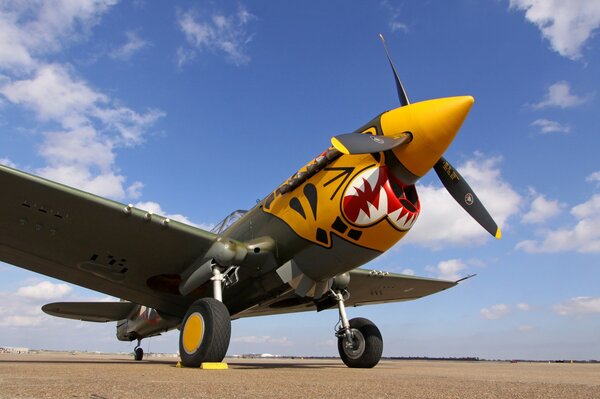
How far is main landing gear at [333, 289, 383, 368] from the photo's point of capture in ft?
35.9

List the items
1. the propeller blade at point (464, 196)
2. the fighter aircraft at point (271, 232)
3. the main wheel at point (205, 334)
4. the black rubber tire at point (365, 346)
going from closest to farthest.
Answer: the main wheel at point (205, 334)
the fighter aircraft at point (271, 232)
the propeller blade at point (464, 196)
the black rubber tire at point (365, 346)

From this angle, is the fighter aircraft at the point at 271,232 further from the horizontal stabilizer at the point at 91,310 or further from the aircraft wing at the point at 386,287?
the horizontal stabilizer at the point at 91,310

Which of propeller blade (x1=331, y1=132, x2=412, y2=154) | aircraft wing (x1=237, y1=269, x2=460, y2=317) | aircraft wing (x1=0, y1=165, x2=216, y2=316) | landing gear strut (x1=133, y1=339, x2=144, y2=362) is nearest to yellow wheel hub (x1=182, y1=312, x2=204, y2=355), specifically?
aircraft wing (x1=0, y1=165, x2=216, y2=316)

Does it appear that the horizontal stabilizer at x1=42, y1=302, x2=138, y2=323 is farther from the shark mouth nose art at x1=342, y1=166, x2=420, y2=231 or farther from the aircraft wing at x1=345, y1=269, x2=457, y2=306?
the shark mouth nose art at x1=342, y1=166, x2=420, y2=231

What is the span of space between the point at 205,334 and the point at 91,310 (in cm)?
1016

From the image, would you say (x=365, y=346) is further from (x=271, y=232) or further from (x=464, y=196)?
(x=464, y=196)

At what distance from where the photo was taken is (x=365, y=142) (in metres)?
7.68

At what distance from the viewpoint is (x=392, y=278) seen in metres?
14.6

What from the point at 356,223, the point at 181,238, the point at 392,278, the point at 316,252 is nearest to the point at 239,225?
the point at 181,238

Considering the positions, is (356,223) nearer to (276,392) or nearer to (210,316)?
(210,316)

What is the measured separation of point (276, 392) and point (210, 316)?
425cm

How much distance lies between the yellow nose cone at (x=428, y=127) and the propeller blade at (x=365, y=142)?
188 millimetres

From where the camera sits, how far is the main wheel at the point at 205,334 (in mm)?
7801

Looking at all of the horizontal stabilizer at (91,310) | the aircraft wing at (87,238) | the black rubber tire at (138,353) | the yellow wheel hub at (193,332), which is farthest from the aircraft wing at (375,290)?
the black rubber tire at (138,353)
